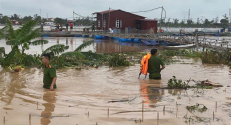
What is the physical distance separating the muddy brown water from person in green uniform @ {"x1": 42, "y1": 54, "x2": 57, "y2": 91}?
17cm

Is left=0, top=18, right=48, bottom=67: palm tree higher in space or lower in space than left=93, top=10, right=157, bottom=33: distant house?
lower

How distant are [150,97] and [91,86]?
2.12 meters

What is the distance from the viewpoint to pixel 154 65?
890 centimetres

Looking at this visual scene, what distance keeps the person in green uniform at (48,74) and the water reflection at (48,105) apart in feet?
0.92

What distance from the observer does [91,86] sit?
8.20m

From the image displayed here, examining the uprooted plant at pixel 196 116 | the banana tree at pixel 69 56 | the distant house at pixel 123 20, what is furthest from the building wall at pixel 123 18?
the uprooted plant at pixel 196 116

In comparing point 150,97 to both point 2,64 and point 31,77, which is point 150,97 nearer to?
point 31,77

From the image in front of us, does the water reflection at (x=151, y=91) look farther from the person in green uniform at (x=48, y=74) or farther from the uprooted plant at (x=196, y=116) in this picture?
the person in green uniform at (x=48, y=74)

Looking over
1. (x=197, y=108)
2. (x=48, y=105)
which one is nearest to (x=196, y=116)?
(x=197, y=108)

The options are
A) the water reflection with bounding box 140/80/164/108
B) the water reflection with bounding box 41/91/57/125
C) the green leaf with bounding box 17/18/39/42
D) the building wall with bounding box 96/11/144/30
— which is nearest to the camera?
the water reflection with bounding box 41/91/57/125

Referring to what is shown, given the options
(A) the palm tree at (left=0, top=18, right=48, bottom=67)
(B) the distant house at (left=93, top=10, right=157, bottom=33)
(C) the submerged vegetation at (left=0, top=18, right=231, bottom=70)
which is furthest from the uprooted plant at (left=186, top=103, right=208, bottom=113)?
(B) the distant house at (left=93, top=10, right=157, bottom=33)

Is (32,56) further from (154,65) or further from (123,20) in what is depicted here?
(123,20)

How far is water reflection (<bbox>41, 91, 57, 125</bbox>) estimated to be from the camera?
4.75 meters

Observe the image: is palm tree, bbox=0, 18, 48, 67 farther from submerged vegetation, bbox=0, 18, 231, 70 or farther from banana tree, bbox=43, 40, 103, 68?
banana tree, bbox=43, 40, 103, 68
